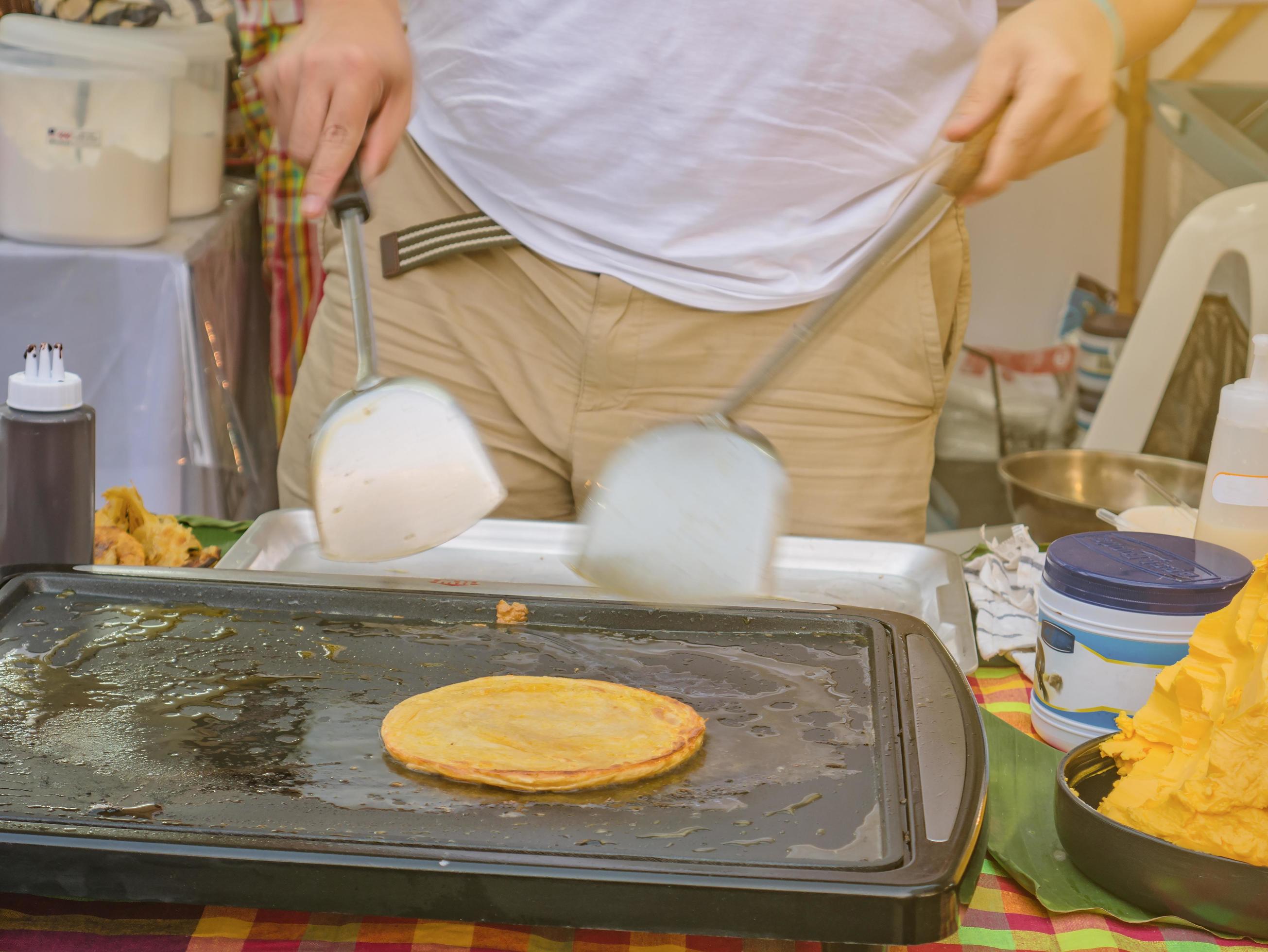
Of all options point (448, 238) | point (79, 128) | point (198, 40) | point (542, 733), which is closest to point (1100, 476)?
point (448, 238)

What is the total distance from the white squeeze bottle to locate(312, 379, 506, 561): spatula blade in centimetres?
68

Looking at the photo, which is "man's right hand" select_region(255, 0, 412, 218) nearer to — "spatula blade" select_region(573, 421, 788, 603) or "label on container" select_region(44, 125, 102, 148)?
"spatula blade" select_region(573, 421, 788, 603)

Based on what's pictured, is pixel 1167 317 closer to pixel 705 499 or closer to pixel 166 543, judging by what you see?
pixel 705 499

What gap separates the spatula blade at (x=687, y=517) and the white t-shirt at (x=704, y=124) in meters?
0.39

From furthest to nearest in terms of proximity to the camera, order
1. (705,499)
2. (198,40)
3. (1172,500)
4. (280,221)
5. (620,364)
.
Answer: (280,221) → (198,40) → (1172,500) → (620,364) → (705,499)

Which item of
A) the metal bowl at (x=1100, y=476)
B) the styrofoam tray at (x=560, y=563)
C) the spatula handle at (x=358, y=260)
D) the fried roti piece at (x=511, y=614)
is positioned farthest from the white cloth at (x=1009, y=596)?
the spatula handle at (x=358, y=260)

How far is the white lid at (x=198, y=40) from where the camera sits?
248cm

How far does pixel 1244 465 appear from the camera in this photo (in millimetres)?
1184

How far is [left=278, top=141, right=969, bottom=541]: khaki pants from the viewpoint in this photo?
1.48 metres

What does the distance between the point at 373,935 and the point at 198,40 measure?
2.19m

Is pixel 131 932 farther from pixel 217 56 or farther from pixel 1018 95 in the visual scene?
pixel 217 56

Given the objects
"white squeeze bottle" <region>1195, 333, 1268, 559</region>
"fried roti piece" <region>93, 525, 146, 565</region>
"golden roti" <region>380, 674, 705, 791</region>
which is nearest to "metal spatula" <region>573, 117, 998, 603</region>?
"golden roti" <region>380, 674, 705, 791</region>

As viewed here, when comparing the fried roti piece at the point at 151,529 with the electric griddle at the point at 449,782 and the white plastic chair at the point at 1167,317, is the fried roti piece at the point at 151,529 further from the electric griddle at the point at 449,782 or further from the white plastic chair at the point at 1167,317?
the white plastic chair at the point at 1167,317

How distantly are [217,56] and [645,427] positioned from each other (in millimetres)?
1613
